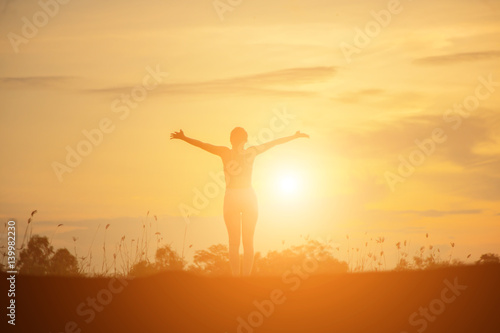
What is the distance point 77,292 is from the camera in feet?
46.5

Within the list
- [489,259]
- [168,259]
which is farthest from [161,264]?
[489,259]

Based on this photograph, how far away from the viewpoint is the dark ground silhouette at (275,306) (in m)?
13.3

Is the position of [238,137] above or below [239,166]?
above

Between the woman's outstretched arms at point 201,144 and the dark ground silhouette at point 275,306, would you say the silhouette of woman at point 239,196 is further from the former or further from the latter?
the dark ground silhouette at point 275,306

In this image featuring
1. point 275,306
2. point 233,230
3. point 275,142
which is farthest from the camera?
point 275,142

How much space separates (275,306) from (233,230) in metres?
3.23

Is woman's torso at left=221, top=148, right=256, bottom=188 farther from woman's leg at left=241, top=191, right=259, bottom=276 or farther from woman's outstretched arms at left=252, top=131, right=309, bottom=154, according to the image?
woman's leg at left=241, top=191, right=259, bottom=276

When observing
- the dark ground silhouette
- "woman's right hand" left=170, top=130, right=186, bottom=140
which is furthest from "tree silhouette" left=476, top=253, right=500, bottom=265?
"woman's right hand" left=170, top=130, right=186, bottom=140

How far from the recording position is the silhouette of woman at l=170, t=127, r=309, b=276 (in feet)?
53.7

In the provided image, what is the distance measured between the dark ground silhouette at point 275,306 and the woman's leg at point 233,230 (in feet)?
6.73

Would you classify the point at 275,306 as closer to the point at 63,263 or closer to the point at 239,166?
the point at 239,166

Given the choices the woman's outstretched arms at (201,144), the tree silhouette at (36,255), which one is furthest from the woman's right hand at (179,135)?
the tree silhouette at (36,255)

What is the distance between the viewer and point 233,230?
1644 cm

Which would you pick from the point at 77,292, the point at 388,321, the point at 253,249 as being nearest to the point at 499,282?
the point at 388,321
